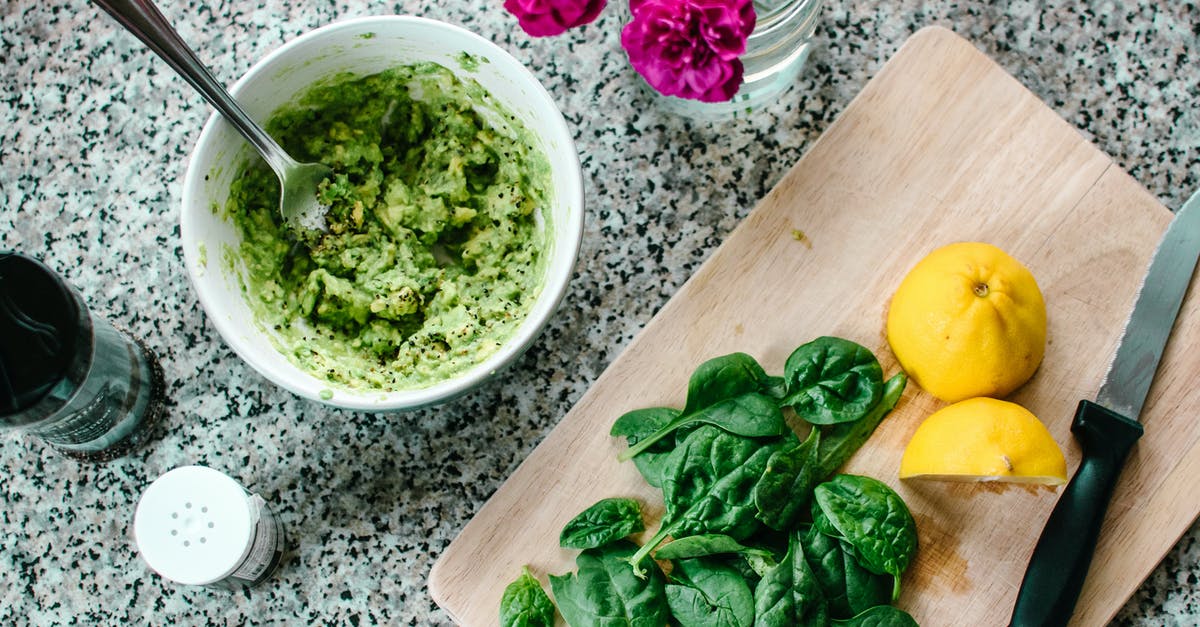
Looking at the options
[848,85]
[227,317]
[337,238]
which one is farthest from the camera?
[848,85]

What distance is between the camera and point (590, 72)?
1.22 meters

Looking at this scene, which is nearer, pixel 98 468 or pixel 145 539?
pixel 145 539

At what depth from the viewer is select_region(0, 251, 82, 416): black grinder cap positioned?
95 centimetres

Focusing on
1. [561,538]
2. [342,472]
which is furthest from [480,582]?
[342,472]

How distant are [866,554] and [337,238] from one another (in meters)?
0.67

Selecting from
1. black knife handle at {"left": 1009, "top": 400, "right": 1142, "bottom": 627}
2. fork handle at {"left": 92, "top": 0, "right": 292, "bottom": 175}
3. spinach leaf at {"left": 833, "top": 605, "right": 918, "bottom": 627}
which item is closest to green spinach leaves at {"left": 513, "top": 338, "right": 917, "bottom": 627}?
spinach leaf at {"left": 833, "top": 605, "right": 918, "bottom": 627}

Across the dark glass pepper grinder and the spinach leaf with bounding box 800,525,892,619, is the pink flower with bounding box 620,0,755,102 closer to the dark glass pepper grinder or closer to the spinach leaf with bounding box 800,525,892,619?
the spinach leaf with bounding box 800,525,892,619

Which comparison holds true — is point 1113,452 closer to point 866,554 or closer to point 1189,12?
point 866,554

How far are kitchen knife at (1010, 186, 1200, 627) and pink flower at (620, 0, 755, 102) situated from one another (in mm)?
561

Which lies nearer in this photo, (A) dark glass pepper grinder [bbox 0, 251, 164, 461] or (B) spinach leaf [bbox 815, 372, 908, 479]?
(A) dark glass pepper grinder [bbox 0, 251, 164, 461]

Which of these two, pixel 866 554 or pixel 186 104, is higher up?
pixel 186 104

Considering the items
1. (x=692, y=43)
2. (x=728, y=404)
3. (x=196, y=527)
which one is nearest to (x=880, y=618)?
(x=728, y=404)

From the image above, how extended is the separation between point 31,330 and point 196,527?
0.27 metres

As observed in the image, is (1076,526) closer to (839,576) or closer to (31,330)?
(839,576)
